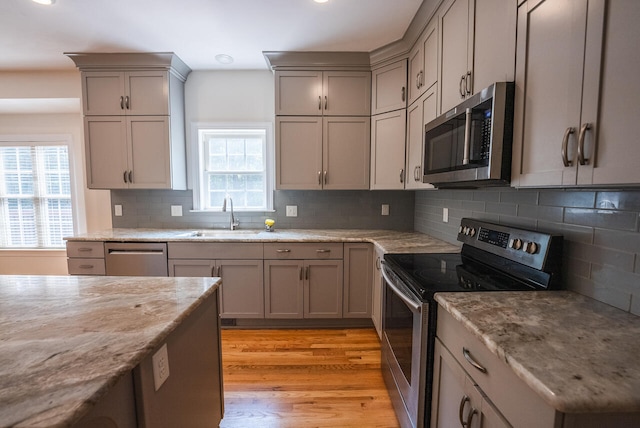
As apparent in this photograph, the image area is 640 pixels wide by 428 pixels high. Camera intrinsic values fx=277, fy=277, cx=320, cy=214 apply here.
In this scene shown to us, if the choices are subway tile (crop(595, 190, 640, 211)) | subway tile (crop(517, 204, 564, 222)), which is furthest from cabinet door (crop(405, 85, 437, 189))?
subway tile (crop(595, 190, 640, 211))

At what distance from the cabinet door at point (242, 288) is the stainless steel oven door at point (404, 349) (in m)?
1.23

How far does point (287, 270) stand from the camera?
100 inches

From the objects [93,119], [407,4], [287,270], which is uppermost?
[407,4]

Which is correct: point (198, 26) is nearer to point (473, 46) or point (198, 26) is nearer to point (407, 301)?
point (473, 46)

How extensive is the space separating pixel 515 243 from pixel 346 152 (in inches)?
67.9

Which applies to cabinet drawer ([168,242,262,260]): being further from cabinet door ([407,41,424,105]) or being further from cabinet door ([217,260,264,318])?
cabinet door ([407,41,424,105])

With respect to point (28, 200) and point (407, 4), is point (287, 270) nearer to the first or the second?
point (407, 4)

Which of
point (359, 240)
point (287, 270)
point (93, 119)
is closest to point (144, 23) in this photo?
point (93, 119)

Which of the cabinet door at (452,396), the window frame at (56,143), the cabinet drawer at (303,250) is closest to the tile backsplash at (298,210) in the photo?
the cabinet drawer at (303,250)

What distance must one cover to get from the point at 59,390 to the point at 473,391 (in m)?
1.11

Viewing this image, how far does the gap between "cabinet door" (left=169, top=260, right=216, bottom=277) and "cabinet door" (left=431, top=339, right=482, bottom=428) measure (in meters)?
2.00

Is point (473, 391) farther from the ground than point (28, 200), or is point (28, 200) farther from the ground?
point (28, 200)

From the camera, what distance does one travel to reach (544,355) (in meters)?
0.71

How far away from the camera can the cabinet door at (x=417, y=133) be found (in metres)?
1.94
